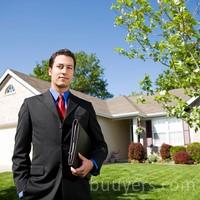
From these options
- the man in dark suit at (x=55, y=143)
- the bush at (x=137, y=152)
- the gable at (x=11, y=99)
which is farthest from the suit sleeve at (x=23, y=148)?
the bush at (x=137, y=152)

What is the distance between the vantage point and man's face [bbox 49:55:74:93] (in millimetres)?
2631

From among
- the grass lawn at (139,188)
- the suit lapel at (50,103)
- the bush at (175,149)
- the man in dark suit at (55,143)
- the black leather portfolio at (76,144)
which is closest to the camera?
the black leather portfolio at (76,144)

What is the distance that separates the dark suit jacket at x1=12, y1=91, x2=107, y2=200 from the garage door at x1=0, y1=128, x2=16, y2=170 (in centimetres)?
1848

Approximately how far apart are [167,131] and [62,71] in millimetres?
20727

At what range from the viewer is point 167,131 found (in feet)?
73.7

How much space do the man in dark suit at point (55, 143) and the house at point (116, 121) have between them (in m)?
16.8

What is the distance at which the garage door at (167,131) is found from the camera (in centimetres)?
2192

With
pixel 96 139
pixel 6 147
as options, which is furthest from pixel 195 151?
pixel 96 139

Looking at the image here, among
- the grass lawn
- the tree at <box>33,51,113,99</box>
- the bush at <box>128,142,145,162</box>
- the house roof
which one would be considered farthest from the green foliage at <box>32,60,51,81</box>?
the grass lawn

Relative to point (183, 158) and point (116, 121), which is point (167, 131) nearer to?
point (183, 158)

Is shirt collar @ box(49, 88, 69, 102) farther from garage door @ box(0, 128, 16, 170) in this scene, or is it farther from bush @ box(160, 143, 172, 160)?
bush @ box(160, 143, 172, 160)

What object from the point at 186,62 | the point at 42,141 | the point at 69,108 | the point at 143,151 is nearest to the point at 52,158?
the point at 42,141

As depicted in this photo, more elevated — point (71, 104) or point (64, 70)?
point (64, 70)

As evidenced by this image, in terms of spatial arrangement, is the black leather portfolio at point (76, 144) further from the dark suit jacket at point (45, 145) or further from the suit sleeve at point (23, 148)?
the suit sleeve at point (23, 148)
